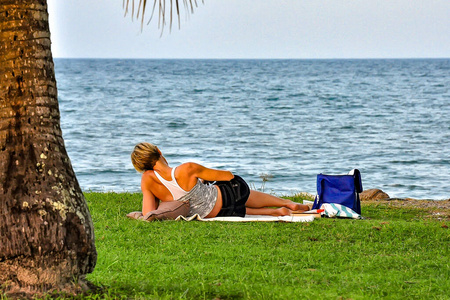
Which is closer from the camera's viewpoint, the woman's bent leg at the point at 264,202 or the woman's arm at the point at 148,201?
the woman's arm at the point at 148,201

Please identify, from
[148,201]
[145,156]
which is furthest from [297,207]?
[145,156]

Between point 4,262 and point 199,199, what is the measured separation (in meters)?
3.53

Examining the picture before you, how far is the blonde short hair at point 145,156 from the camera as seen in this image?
22.5 feet

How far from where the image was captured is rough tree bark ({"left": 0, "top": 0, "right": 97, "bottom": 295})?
3.53 m

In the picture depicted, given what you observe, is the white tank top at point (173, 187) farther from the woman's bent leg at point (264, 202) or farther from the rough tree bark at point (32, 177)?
the rough tree bark at point (32, 177)

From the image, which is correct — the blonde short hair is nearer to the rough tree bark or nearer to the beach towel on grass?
the beach towel on grass

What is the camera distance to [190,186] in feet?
22.7

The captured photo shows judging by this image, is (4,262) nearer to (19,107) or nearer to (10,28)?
(19,107)

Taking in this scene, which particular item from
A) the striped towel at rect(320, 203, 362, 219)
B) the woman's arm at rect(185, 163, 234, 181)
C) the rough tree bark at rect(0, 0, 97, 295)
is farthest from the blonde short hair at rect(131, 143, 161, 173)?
the rough tree bark at rect(0, 0, 97, 295)

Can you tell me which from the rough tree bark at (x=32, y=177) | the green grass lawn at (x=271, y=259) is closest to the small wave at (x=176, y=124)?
the green grass lawn at (x=271, y=259)

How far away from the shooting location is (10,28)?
3.63 m

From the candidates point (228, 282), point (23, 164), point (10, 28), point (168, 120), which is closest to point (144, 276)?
point (228, 282)

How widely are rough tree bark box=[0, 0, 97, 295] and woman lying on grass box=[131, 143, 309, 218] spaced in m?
3.18

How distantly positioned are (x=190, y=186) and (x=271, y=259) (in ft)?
7.02
